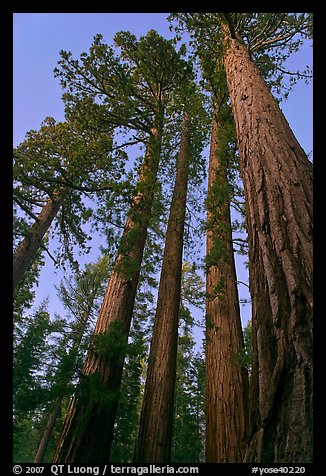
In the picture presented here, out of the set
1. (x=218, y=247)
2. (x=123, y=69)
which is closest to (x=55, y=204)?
(x=123, y=69)

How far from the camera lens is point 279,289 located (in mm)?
2193

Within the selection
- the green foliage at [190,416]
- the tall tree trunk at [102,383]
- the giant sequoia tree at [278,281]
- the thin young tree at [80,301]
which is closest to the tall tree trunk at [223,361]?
the giant sequoia tree at [278,281]

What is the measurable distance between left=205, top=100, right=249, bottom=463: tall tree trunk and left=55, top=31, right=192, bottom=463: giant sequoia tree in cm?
125

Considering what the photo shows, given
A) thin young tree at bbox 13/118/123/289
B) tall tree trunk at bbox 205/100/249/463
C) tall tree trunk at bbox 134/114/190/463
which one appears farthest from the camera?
thin young tree at bbox 13/118/123/289

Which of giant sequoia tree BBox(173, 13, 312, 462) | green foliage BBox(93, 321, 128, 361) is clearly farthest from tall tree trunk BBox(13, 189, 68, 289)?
giant sequoia tree BBox(173, 13, 312, 462)

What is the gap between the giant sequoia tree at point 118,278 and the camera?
3.15 m

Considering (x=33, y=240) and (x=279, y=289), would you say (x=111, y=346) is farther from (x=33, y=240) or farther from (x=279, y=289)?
(x=33, y=240)

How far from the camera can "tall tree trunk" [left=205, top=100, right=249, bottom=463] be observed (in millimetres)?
3415

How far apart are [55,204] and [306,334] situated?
9.97 m

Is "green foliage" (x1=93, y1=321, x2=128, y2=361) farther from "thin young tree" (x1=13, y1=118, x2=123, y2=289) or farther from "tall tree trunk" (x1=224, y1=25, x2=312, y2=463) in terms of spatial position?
"thin young tree" (x1=13, y1=118, x2=123, y2=289)

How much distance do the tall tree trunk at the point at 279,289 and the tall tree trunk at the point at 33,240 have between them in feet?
22.2

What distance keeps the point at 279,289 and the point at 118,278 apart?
3151 mm
